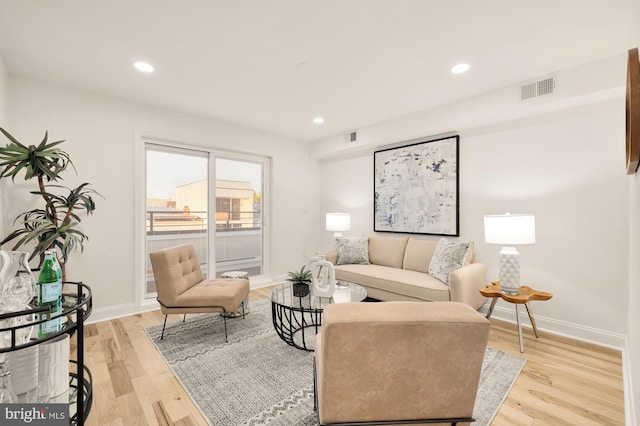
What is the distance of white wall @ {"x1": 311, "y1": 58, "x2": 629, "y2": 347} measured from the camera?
8.19 ft

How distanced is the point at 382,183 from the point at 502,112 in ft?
5.82

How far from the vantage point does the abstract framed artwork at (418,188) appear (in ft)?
11.7

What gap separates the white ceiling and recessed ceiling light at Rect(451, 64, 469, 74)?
0.07 metres

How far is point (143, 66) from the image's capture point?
8.27 ft

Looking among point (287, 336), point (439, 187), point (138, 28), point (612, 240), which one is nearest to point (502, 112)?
point (439, 187)

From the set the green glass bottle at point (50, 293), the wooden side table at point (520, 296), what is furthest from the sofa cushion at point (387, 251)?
the green glass bottle at point (50, 293)

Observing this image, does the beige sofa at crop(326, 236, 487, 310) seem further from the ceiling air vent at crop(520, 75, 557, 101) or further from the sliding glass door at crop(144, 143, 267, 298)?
the ceiling air vent at crop(520, 75, 557, 101)

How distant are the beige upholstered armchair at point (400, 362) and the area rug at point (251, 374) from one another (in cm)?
65

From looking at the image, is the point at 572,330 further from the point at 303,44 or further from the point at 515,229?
the point at 303,44

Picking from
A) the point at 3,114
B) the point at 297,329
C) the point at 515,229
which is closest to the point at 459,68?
the point at 515,229

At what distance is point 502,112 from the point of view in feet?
9.59

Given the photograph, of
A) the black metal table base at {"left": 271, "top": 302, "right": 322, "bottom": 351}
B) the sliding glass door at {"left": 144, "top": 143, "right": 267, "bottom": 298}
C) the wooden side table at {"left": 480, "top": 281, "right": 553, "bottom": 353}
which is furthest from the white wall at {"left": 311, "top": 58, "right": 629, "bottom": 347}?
the sliding glass door at {"left": 144, "top": 143, "right": 267, "bottom": 298}

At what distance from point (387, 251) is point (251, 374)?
2.47 m

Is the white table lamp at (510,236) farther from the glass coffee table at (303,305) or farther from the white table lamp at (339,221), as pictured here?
the white table lamp at (339,221)
